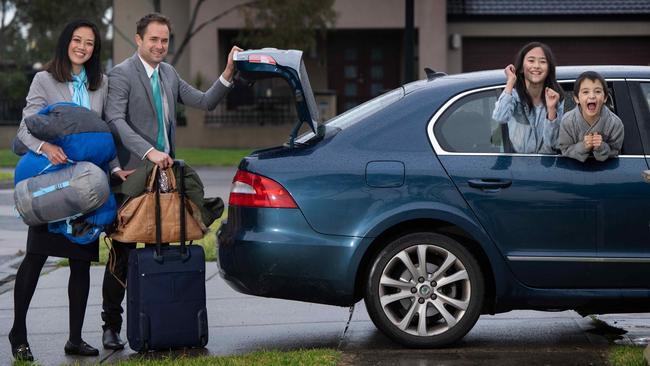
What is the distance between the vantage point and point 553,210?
6.57m

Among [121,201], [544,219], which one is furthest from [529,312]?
[121,201]

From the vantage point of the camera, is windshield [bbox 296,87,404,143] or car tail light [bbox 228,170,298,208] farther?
windshield [bbox 296,87,404,143]

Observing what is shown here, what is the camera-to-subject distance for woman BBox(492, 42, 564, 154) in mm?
6648

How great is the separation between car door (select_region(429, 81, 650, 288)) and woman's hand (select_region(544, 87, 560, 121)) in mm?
318

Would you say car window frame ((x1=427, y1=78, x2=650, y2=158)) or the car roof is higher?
the car roof

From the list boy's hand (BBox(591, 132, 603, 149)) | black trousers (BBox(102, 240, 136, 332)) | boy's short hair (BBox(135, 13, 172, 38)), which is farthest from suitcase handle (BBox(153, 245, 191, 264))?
boy's hand (BBox(591, 132, 603, 149))

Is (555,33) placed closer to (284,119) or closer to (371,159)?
(284,119)

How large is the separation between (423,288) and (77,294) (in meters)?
1.90

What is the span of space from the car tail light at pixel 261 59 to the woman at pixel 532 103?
1232 millimetres

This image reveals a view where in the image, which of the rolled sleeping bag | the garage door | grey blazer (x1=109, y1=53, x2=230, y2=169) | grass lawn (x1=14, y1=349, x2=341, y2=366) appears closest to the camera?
grass lawn (x1=14, y1=349, x2=341, y2=366)

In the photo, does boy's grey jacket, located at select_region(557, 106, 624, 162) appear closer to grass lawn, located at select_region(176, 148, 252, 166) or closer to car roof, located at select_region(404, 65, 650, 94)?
car roof, located at select_region(404, 65, 650, 94)

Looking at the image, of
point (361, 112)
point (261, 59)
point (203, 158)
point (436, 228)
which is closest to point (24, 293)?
point (261, 59)

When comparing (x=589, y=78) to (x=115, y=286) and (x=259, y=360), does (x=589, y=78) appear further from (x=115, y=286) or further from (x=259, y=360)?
(x=115, y=286)

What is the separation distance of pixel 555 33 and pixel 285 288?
28.0 m
